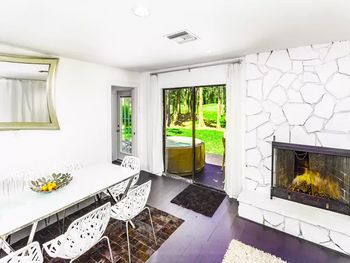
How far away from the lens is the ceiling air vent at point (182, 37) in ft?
7.13

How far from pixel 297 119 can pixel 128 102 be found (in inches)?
158

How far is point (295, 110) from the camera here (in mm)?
2715

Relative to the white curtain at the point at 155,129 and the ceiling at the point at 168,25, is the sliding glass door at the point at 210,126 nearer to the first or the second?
the white curtain at the point at 155,129

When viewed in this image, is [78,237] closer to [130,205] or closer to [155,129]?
[130,205]

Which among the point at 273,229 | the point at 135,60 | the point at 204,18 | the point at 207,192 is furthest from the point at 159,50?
the point at 273,229

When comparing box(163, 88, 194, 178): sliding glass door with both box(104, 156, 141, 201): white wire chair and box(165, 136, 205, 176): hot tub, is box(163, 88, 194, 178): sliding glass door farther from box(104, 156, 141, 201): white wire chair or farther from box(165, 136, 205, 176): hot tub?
box(104, 156, 141, 201): white wire chair

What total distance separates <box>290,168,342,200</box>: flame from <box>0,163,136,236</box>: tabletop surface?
2.40 metres

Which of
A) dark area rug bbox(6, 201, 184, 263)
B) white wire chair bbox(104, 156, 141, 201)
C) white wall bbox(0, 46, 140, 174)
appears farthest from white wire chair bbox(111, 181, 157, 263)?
white wall bbox(0, 46, 140, 174)

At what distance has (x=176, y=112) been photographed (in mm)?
4293

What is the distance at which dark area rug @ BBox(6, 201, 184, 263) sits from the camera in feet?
6.75

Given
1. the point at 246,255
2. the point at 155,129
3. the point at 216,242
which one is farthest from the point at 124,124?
the point at 246,255

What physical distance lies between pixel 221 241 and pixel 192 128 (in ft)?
7.39

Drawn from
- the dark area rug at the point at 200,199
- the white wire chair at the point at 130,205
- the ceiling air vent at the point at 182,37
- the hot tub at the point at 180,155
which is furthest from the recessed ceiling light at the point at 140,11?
the hot tub at the point at 180,155

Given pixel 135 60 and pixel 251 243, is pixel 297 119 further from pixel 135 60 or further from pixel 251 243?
pixel 135 60
